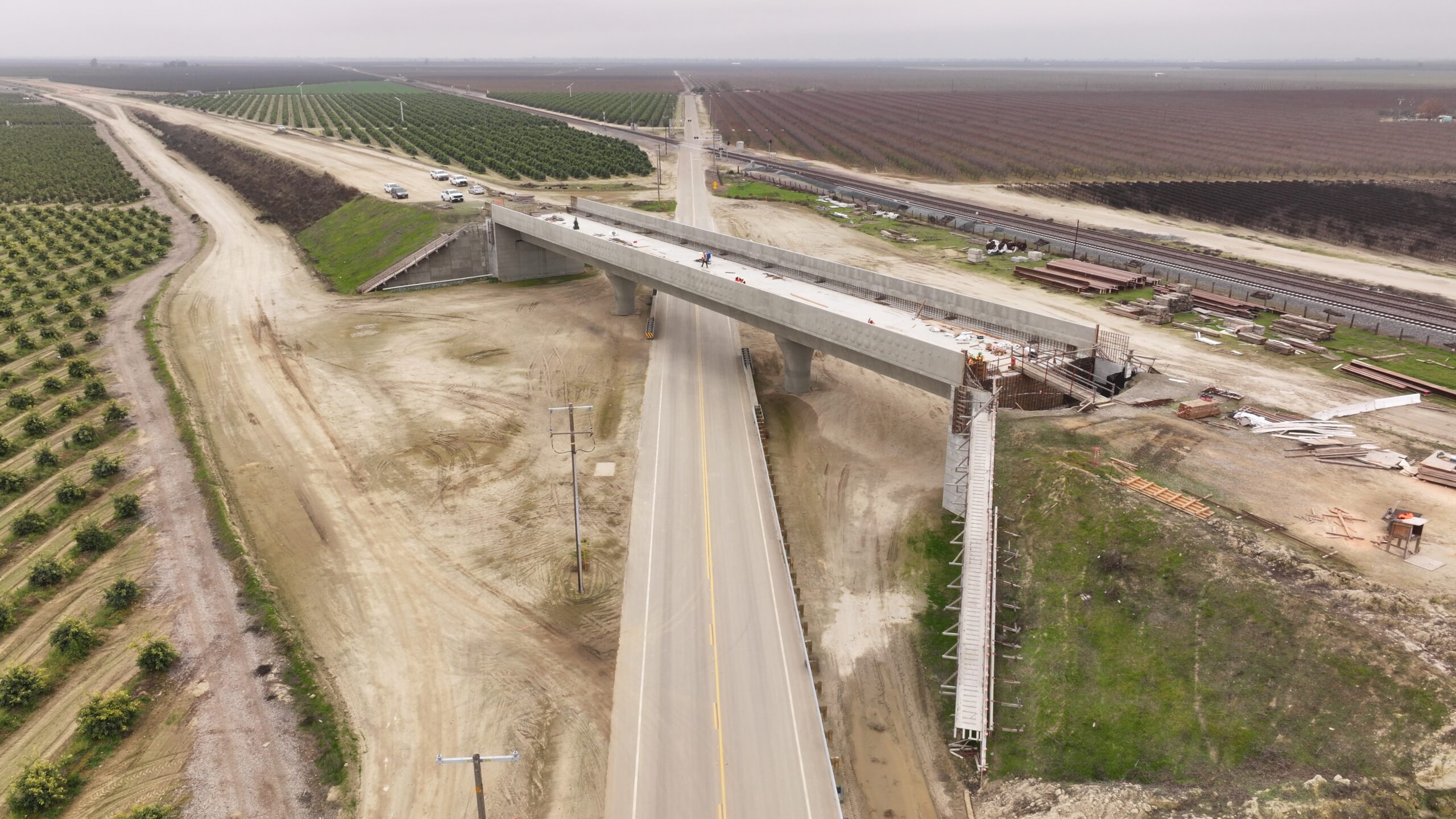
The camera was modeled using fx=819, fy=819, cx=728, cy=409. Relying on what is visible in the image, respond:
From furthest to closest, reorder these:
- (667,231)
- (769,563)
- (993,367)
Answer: (667,231), (993,367), (769,563)

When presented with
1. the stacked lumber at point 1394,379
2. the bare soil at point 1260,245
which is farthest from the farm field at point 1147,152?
the stacked lumber at point 1394,379

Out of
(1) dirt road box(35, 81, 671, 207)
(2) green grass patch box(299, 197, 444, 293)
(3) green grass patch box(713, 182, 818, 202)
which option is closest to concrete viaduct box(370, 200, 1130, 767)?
(2) green grass patch box(299, 197, 444, 293)

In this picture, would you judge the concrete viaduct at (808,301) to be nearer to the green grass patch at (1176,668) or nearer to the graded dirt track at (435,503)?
→ the graded dirt track at (435,503)

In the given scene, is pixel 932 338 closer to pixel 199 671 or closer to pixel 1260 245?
pixel 199 671

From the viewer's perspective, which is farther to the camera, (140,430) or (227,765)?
(140,430)

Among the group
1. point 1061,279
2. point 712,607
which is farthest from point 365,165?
point 712,607

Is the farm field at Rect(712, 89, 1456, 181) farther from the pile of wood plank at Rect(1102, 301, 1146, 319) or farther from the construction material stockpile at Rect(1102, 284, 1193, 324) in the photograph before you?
the construction material stockpile at Rect(1102, 284, 1193, 324)

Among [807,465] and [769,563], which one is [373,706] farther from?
[807,465]

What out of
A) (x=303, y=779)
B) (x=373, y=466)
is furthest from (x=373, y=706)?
(x=373, y=466)
